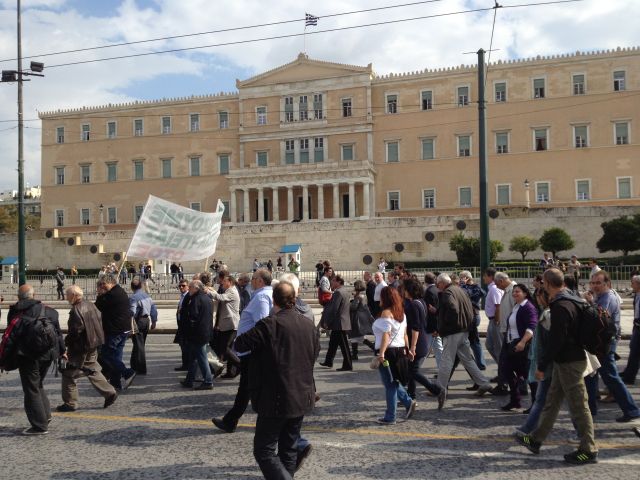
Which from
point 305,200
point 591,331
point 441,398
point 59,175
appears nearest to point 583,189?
point 305,200

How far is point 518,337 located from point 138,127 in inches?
2230

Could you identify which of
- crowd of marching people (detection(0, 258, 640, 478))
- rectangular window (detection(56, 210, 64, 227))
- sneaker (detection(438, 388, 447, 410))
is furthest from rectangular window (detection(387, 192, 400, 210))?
sneaker (detection(438, 388, 447, 410))

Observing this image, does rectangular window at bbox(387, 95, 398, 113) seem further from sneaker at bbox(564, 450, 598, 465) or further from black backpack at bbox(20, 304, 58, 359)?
sneaker at bbox(564, 450, 598, 465)

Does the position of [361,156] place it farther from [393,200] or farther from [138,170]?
[138,170]

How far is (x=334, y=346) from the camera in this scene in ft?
34.6

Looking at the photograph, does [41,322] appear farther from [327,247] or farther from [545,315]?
[327,247]

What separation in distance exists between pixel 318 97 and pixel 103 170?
71.8ft

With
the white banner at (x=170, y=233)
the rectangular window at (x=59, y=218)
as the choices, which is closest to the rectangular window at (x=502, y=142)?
the white banner at (x=170, y=233)

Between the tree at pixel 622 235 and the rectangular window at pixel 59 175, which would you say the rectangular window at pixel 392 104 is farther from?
the rectangular window at pixel 59 175

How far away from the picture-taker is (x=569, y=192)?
159 ft

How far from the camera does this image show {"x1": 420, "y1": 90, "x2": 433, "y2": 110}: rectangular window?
51.7 m

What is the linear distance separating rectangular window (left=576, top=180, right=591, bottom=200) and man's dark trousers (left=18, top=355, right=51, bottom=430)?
47.2 metres

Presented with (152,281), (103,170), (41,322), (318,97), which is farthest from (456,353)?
(103,170)

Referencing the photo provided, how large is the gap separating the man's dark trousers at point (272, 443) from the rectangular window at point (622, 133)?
4887cm
